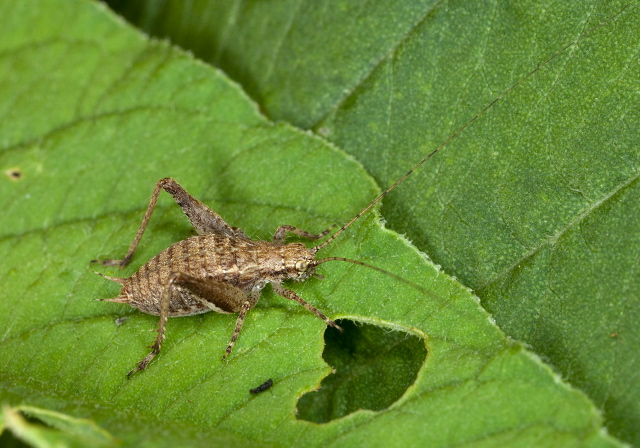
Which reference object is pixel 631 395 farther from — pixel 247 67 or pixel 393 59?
pixel 247 67

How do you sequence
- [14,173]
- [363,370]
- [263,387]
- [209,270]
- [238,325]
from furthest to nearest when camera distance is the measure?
[14,173] → [209,270] → [363,370] → [238,325] → [263,387]

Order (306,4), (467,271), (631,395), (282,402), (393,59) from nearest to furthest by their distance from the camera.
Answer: (631,395) → (282,402) → (467,271) → (393,59) → (306,4)

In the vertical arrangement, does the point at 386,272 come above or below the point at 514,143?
below

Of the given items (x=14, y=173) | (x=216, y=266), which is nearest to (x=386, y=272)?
(x=216, y=266)

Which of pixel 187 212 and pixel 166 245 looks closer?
pixel 187 212

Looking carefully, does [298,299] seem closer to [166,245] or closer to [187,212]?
[187,212]

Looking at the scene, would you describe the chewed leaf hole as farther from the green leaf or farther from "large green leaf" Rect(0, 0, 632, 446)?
the green leaf

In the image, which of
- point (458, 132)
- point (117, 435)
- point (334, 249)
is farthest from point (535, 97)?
point (117, 435)
